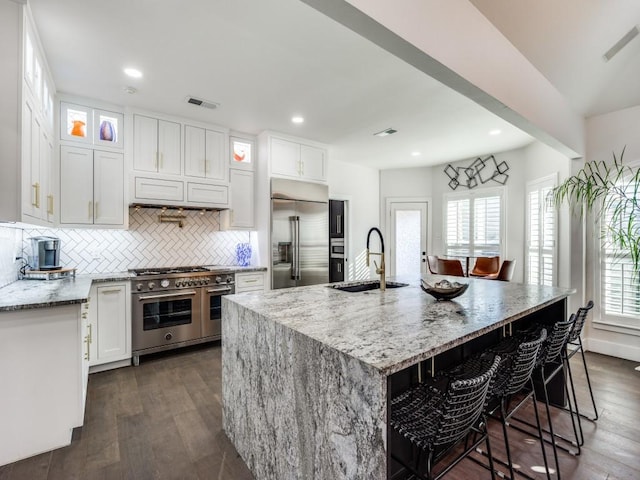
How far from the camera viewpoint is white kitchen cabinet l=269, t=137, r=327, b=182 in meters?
4.25

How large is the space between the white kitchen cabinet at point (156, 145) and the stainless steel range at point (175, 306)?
117cm

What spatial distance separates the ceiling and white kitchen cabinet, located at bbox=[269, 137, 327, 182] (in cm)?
27

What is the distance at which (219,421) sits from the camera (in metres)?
2.33

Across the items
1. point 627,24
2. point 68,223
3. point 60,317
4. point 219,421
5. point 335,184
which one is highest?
point 627,24

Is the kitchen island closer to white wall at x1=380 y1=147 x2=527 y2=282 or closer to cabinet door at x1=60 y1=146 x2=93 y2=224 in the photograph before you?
cabinet door at x1=60 y1=146 x2=93 y2=224

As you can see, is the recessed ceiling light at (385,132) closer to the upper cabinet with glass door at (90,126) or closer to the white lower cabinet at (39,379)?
the upper cabinet with glass door at (90,126)

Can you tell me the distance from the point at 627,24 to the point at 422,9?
2307 mm

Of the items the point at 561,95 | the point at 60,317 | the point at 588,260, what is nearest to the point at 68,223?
the point at 60,317

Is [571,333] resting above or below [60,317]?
below

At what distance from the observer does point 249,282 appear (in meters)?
4.08

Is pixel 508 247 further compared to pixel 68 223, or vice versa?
pixel 508 247

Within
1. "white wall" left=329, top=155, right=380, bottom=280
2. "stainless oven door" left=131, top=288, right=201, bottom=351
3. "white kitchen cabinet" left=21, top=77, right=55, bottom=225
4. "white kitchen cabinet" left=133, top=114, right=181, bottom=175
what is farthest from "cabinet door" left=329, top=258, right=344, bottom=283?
"white kitchen cabinet" left=21, top=77, right=55, bottom=225

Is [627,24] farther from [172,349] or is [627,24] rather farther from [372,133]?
[172,349]

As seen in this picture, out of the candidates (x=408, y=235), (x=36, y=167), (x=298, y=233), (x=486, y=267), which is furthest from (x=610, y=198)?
(x=36, y=167)
